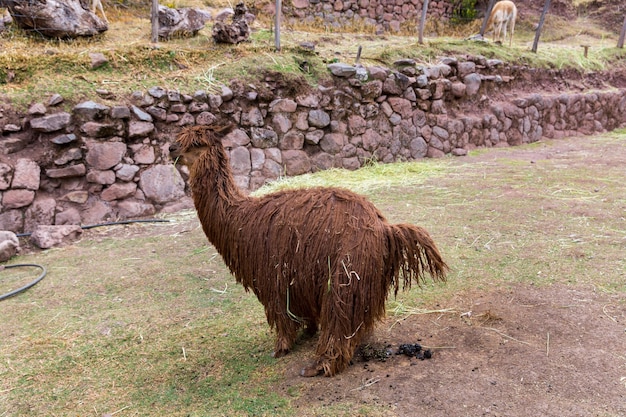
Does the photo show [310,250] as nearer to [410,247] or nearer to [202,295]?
[410,247]

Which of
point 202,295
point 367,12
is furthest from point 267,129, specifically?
point 367,12

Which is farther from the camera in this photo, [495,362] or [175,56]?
[175,56]

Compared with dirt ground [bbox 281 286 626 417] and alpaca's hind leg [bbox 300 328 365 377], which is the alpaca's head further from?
dirt ground [bbox 281 286 626 417]

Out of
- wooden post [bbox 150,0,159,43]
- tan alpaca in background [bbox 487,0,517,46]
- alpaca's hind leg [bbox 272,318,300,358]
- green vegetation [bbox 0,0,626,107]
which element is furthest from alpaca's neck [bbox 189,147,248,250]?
tan alpaca in background [bbox 487,0,517,46]

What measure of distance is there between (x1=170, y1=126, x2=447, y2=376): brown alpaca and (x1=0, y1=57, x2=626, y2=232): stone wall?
3453mm

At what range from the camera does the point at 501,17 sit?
1141 centimetres

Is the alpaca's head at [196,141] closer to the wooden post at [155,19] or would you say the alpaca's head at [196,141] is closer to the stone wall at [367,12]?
the wooden post at [155,19]

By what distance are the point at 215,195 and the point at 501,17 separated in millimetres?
10613

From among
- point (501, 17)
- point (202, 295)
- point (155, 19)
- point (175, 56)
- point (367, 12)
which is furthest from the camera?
point (367, 12)

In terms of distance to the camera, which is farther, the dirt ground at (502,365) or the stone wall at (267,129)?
the stone wall at (267,129)

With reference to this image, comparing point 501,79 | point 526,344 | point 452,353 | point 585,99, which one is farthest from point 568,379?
point 585,99

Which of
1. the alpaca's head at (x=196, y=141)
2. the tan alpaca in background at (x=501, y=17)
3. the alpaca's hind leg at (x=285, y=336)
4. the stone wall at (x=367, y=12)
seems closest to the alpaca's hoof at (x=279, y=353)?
the alpaca's hind leg at (x=285, y=336)

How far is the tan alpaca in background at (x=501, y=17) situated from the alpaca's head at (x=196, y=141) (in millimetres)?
10309

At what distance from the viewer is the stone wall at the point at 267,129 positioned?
19.1ft
